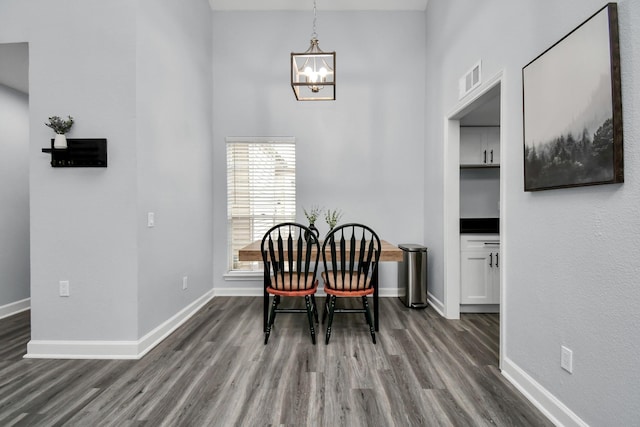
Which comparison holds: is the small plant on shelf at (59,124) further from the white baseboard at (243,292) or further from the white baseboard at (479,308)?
the white baseboard at (479,308)

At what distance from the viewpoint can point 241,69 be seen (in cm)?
410

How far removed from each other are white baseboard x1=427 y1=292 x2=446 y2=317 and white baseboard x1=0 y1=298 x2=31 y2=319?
186 inches

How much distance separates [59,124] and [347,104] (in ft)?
A: 10.2

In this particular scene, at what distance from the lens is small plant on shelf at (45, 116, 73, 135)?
2.26 m

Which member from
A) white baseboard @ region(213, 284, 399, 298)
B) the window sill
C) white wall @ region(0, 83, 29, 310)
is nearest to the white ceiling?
white wall @ region(0, 83, 29, 310)

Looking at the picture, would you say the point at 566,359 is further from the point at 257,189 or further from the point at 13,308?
the point at 13,308

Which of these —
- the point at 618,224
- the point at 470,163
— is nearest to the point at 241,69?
the point at 470,163

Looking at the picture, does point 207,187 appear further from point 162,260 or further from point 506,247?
point 506,247

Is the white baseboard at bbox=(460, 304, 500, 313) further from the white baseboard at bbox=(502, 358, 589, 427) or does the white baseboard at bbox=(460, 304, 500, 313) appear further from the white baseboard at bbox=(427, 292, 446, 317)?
the white baseboard at bbox=(502, 358, 589, 427)

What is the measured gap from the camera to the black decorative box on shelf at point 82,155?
2314 mm

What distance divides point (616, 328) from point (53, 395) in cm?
310

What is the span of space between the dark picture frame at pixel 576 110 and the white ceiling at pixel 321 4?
286cm

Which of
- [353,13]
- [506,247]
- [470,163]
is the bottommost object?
[506,247]

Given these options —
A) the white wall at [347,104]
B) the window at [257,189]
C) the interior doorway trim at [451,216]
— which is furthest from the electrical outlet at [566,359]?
the window at [257,189]
